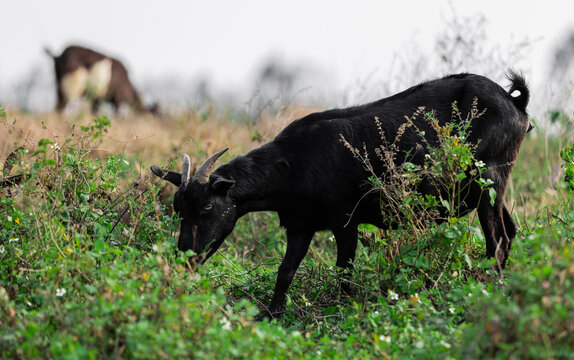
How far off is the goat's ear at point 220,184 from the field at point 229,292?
1.53 ft

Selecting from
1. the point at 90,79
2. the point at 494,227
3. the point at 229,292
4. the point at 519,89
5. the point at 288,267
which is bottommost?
the point at 229,292

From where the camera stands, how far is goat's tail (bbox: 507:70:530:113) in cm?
586

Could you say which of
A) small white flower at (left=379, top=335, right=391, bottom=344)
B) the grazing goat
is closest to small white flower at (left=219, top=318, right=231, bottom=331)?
small white flower at (left=379, top=335, right=391, bottom=344)

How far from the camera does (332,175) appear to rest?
212 inches

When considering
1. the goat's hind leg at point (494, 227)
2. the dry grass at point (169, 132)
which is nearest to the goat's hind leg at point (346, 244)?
the goat's hind leg at point (494, 227)

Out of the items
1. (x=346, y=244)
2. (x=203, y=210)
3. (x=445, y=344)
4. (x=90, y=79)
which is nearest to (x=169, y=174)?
(x=203, y=210)

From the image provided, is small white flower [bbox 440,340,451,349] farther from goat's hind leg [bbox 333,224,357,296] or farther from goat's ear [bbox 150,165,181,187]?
goat's ear [bbox 150,165,181,187]

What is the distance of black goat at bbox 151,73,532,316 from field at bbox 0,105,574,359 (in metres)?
0.27

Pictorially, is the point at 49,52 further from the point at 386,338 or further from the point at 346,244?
the point at 386,338

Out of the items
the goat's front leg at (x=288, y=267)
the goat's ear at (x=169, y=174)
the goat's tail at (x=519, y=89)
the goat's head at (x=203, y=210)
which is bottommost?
the goat's front leg at (x=288, y=267)

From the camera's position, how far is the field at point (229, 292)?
3.24 meters

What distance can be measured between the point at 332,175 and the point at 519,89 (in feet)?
6.81

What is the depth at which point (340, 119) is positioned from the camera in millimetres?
5707

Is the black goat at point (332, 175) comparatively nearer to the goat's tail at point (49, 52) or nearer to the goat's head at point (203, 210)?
the goat's head at point (203, 210)
